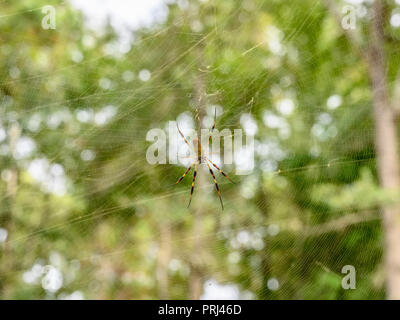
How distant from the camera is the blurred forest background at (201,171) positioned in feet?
12.9

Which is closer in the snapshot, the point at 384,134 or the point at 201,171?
the point at 201,171

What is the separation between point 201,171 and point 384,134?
6.63 ft

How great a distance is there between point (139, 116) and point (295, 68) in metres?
1.77

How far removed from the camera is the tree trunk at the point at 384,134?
13.0 ft

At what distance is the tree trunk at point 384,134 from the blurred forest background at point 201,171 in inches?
0.8

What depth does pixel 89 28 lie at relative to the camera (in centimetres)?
459

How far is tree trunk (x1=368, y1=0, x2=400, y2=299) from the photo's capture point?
13.0 feet

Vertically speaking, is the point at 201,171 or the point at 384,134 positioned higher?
the point at 384,134

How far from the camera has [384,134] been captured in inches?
161

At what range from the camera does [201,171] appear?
393 centimetres

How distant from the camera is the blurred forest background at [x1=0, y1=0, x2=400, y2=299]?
155 inches

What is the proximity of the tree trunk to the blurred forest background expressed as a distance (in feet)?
0.07
